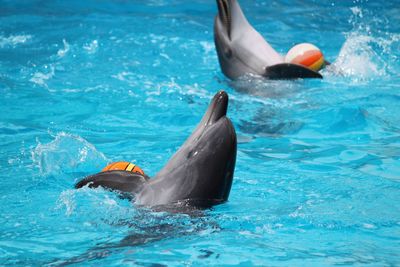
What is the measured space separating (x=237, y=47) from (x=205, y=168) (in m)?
4.41

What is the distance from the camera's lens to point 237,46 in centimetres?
860

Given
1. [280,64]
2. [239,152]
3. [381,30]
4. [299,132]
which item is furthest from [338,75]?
[381,30]

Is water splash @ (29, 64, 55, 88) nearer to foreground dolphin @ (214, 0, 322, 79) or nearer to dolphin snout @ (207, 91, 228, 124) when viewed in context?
foreground dolphin @ (214, 0, 322, 79)

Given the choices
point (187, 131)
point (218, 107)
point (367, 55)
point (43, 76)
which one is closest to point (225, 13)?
point (367, 55)

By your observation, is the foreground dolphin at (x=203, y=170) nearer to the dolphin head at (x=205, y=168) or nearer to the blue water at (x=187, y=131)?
the dolphin head at (x=205, y=168)

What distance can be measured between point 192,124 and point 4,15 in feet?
17.4

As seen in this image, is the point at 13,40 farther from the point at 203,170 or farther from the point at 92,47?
the point at 203,170

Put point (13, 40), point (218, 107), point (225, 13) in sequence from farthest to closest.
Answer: point (13, 40), point (225, 13), point (218, 107)

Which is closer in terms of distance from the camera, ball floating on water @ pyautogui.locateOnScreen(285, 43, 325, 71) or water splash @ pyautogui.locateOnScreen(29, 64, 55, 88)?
ball floating on water @ pyautogui.locateOnScreen(285, 43, 325, 71)

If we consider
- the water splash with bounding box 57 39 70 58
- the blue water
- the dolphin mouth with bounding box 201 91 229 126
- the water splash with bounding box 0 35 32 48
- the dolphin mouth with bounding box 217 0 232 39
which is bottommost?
the blue water

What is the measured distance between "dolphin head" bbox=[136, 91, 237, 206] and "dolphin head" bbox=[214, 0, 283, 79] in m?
3.99

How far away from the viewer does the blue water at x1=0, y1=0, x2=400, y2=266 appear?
4.36 metres

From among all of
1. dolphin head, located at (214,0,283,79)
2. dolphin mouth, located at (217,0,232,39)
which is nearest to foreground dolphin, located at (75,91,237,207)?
dolphin head, located at (214,0,283,79)

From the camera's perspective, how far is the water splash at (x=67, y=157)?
19.5ft
